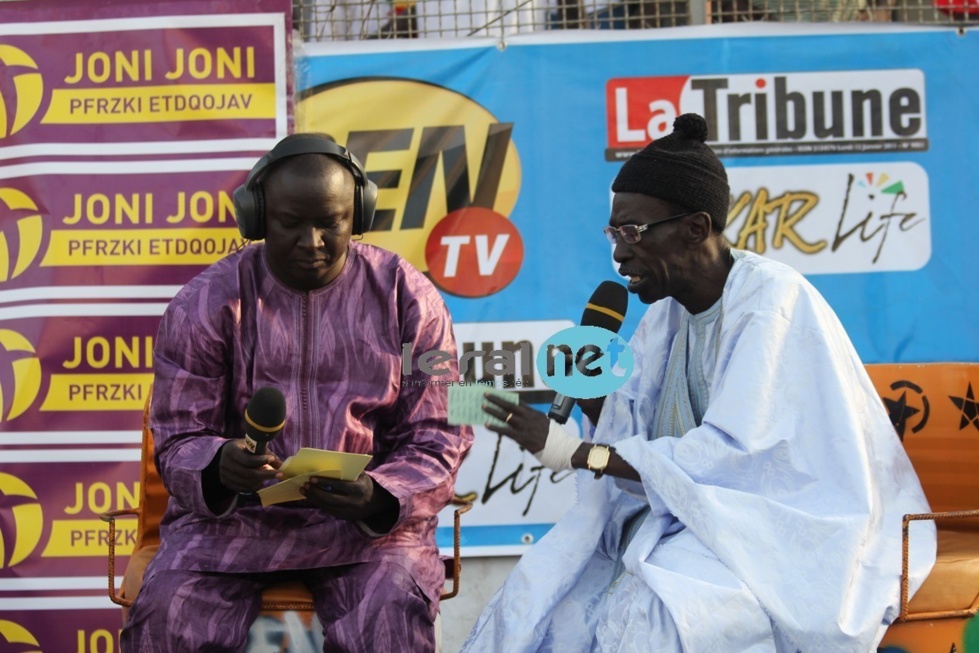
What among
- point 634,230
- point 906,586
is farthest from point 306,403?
point 906,586

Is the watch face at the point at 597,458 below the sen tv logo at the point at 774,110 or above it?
below

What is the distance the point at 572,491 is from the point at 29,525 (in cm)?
206

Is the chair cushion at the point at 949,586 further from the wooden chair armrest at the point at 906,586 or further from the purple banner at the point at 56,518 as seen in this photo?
the purple banner at the point at 56,518

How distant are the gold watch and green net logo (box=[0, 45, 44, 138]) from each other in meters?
2.89

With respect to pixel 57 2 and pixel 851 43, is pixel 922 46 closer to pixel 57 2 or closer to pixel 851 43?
pixel 851 43

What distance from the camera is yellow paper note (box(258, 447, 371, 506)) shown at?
2900 millimetres

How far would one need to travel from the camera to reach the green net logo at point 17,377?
15.7 ft

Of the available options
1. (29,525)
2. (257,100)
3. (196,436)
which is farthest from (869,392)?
(29,525)

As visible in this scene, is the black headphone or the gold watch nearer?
the gold watch

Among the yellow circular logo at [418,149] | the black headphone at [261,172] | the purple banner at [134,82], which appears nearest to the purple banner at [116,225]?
the purple banner at [134,82]

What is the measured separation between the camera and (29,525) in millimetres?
4750

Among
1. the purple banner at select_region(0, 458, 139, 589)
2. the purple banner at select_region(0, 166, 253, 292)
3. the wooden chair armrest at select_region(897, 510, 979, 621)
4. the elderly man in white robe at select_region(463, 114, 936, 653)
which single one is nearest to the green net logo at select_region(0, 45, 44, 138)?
the purple banner at select_region(0, 166, 253, 292)

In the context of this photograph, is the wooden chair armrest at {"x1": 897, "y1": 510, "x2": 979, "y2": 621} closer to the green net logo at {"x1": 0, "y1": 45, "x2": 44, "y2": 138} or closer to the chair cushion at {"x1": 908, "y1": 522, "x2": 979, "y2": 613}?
the chair cushion at {"x1": 908, "y1": 522, "x2": 979, "y2": 613}

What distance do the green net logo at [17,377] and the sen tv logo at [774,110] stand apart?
7.69ft
